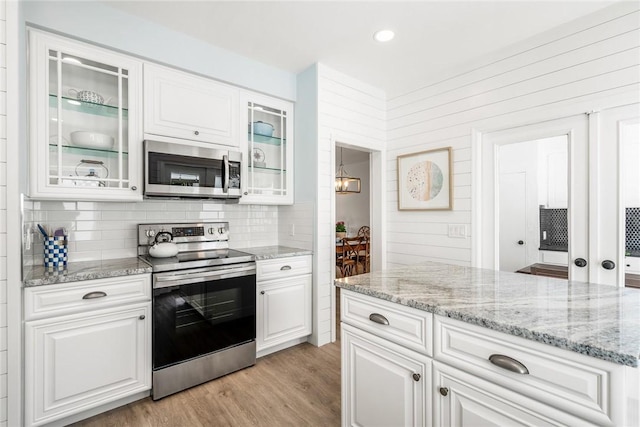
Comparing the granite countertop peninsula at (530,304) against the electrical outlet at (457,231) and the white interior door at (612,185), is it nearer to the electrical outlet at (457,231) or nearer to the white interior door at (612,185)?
the white interior door at (612,185)

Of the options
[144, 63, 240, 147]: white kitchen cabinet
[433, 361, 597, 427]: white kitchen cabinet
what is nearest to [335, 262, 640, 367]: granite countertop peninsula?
[433, 361, 597, 427]: white kitchen cabinet

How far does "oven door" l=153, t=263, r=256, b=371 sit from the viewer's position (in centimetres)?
218

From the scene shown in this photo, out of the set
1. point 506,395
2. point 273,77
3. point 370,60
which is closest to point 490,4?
point 370,60

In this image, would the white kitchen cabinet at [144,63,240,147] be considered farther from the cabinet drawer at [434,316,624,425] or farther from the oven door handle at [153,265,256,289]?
the cabinet drawer at [434,316,624,425]

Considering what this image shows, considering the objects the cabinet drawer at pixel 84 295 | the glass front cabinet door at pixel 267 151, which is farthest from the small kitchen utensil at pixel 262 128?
the cabinet drawer at pixel 84 295

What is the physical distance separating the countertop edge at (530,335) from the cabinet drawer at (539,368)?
3 cm

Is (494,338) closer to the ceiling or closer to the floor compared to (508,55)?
closer to the floor

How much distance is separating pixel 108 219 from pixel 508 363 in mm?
2765

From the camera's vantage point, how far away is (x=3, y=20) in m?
1.55

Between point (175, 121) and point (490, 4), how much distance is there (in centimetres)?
246

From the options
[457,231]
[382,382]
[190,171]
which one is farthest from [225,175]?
[457,231]

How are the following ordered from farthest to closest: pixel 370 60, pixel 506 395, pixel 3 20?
1. pixel 370 60
2. pixel 3 20
3. pixel 506 395

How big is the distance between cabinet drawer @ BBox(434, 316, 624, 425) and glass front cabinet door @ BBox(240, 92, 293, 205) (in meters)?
2.20

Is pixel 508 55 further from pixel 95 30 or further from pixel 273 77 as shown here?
pixel 95 30
